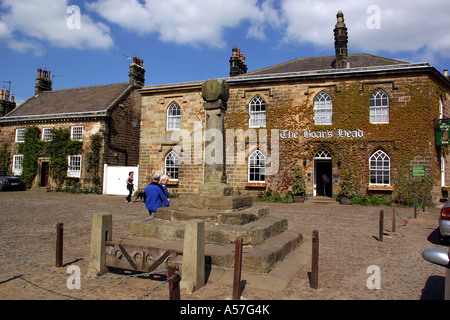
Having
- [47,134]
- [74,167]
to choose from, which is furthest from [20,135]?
[74,167]

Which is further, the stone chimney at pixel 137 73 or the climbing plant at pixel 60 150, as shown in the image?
the stone chimney at pixel 137 73

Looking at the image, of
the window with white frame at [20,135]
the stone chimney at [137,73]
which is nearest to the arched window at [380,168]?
the stone chimney at [137,73]

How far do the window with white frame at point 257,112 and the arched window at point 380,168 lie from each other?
648cm

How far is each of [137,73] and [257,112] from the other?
1238 cm

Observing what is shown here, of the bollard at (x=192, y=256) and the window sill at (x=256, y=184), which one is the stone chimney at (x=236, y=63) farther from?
the bollard at (x=192, y=256)

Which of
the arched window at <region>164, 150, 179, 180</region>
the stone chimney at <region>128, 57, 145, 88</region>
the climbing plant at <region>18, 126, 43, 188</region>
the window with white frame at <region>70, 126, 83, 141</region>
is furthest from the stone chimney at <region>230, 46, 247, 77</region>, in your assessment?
the climbing plant at <region>18, 126, 43, 188</region>

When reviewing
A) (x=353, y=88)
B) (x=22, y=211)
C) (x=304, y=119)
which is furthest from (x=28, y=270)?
→ (x=353, y=88)

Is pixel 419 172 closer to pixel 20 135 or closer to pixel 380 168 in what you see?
pixel 380 168

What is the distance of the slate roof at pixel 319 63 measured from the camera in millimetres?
19844

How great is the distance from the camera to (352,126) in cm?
1767

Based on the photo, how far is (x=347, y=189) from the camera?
16891 millimetres

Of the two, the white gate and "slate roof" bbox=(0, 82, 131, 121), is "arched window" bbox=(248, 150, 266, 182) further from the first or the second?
"slate roof" bbox=(0, 82, 131, 121)

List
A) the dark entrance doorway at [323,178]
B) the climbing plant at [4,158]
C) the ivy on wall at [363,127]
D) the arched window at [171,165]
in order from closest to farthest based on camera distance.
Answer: the ivy on wall at [363,127], the dark entrance doorway at [323,178], the arched window at [171,165], the climbing plant at [4,158]

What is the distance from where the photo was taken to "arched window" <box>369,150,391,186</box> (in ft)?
56.2
